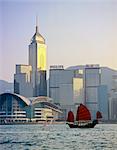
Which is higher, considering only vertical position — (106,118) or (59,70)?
(59,70)

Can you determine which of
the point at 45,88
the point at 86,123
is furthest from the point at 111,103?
the point at 86,123

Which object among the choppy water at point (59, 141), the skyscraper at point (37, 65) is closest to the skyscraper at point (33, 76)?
the skyscraper at point (37, 65)

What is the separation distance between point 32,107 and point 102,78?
42.5 feet

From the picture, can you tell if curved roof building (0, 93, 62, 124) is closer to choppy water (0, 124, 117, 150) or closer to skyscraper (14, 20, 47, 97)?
skyscraper (14, 20, 47, 97)

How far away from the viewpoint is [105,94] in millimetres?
47531

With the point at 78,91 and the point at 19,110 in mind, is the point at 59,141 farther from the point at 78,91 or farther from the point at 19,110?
the point at 78,91

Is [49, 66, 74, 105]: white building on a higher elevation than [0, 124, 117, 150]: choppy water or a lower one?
higher

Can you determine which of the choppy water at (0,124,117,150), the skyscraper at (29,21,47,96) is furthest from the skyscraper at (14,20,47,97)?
the choppy water at (0,124,117,150)

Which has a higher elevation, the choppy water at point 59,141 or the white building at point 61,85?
the white building at point 61,85

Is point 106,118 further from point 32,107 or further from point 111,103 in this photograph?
point 32,107

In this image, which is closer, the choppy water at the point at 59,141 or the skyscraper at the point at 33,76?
the choppy water at the point at 59,141

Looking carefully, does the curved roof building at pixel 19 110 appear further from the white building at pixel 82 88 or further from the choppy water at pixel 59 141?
the choppy water at pixel 59 141

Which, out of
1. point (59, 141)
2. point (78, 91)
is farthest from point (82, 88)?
point (59, 141)

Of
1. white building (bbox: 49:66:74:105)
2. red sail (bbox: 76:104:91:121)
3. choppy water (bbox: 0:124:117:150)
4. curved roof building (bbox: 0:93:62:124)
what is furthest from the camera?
white building (bbox: 49:66:74:105)
